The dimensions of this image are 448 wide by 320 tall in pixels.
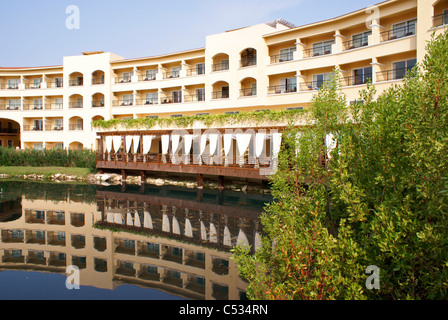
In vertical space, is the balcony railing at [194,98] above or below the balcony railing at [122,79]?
below

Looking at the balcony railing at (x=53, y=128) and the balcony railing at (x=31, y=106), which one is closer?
the balcony railing at (x=53, y=128)

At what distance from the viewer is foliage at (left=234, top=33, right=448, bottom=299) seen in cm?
457

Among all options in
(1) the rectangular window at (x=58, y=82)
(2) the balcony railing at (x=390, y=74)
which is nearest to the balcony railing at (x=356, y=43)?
(2) the balcony railing at (x=390, y=74)

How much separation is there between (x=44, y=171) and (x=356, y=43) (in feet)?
100

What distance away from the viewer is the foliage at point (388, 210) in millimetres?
4570

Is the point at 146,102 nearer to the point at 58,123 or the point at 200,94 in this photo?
the point at 200,94

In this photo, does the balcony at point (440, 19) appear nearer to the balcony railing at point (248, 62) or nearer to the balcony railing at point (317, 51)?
the balcony railing at point (317, 51)

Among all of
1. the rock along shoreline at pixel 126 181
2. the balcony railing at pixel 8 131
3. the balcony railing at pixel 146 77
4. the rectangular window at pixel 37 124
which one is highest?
the balcony railing at pixel 146 77

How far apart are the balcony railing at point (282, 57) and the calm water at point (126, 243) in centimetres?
1262

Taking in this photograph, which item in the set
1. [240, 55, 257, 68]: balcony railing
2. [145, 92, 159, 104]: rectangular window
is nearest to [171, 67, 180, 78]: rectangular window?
[145, 92, 159, 104]: rectangular window

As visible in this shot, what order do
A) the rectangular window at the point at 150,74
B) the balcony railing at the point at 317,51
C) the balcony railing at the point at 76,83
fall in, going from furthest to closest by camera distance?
the balcony railing at the point at 76,83
the rectangular window at the point at 150,74
the balcony railing at the point at 317,51

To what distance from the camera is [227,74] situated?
100 ft
